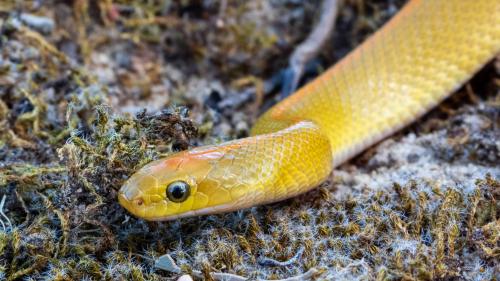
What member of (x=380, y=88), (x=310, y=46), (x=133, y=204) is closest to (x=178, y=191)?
(x=133, y=204)

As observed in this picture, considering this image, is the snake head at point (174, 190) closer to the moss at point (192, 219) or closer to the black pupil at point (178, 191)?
the black pupil at point (178, 191)

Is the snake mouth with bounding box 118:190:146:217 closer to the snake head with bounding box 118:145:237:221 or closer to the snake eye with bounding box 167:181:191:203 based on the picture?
the snake head with bounding box 118:145:237:221

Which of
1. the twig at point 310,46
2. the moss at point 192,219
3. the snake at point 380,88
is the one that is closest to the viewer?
the moss at point 192,219

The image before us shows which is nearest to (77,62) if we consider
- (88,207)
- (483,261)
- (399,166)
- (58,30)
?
(58,30)

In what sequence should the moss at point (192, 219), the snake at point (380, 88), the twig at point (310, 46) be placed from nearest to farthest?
1. the moss at point (192, 219)
2. the snake at point (380, 88)
3. the twig at point (310, 46)

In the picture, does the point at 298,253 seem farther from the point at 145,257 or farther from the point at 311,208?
the point at 145,257

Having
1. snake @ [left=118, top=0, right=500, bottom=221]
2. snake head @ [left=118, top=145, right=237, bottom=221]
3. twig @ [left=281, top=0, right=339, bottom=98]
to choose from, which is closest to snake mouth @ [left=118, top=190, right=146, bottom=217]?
snake head @ [left=118, top=145, right=237, bottom=221]

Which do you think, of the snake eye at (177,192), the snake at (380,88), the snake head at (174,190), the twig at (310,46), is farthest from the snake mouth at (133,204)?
the twig at (310,46)

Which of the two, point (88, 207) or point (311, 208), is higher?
point (88, 207)
